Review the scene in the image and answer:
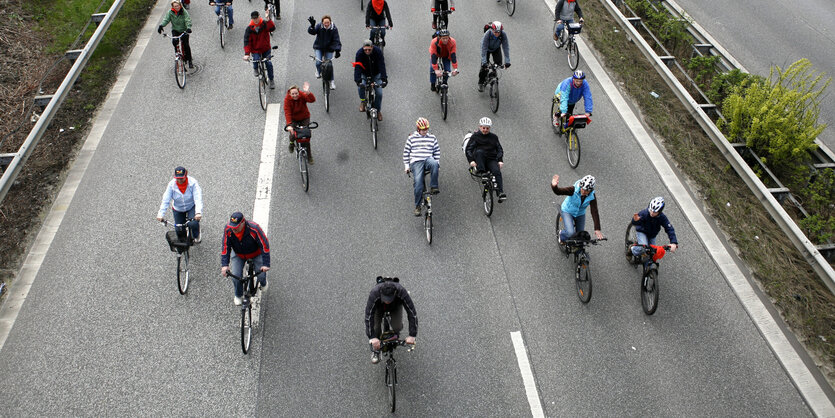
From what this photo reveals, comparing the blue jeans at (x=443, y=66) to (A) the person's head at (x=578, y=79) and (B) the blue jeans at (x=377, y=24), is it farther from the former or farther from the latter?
(A) the person's head at (x=578, y=79)

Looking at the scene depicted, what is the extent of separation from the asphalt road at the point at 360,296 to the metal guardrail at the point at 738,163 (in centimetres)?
137

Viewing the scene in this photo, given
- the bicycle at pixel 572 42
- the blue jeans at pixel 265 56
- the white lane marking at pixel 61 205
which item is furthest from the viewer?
the bicycle at pixel 572 42

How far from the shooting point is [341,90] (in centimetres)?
1435

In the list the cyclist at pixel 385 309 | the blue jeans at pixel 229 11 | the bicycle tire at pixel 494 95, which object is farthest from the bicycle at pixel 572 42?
the cyclist at pixel 385 309

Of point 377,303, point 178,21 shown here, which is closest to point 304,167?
point 377,303

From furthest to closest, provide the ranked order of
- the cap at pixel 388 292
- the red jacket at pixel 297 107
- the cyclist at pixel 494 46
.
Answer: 1. the cyclist at pixel 494 46
2. the red jacket at pixel 297 107
3. the cap at pixel 388 292

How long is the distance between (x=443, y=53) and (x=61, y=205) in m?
8.62

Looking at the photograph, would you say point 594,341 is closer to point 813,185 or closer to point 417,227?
point 417,227

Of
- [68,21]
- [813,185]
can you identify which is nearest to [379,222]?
[813,185]

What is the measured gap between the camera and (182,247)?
9.50 m

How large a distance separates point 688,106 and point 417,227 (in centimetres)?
684

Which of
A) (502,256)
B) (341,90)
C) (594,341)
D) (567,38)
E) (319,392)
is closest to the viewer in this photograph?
(319,392)

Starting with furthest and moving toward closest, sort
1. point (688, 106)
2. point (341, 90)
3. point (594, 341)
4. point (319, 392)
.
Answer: point (341, 90) → point (688, 106) → point (594, 341) → point (319, 392)

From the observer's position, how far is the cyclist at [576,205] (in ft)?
30.6
